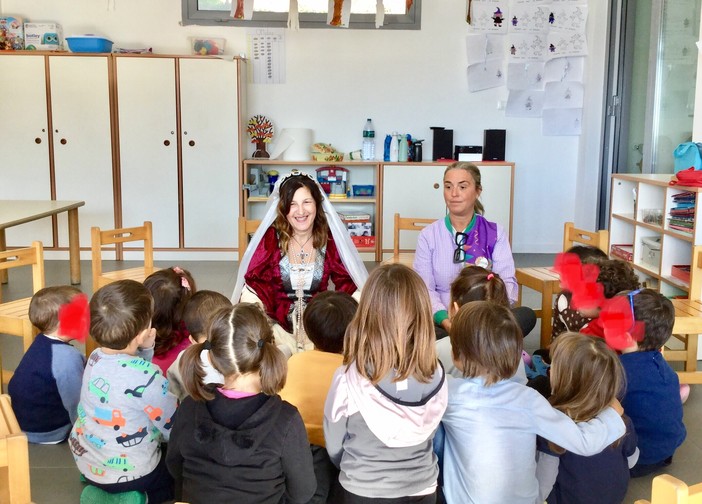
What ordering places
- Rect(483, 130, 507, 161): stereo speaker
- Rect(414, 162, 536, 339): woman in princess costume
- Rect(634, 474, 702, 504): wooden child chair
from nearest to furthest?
Rect(634, 474, 702, 504): wooden child chair
Rect(414, 162, 536, 339): woman in princess costume
Rect(483, 130, 507, 161): stereo speaker

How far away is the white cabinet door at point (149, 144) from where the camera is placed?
635cm

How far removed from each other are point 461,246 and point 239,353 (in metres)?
1.80

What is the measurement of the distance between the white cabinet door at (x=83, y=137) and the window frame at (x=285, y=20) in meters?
0.85

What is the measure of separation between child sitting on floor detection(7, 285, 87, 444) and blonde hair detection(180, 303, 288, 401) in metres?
0.91

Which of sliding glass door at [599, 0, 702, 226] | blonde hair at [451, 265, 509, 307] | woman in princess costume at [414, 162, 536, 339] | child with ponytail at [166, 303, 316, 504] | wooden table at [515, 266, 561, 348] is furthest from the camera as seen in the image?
sliding glass door at [599, 0, 702, 226]

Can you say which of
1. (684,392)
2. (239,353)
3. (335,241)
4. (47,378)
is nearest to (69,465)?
(47,378)

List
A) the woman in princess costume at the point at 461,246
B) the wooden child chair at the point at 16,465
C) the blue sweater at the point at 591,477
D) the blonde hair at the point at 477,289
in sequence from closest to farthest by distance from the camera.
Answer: the wooden child chair at the point at 16,465 < the blue sweater at the point at 591,477 < the blonde hair at the point at 477,289 < the woman in princess costume at the point at 461,246

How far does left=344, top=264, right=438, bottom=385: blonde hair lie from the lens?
1.93 meters

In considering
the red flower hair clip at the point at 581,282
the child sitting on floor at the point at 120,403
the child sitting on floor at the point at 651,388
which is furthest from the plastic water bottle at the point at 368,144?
the child sitting on floor at the point at 120,403

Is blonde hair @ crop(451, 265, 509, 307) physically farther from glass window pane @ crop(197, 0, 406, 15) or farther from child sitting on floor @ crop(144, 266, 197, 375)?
glass window pane @ crop(197, 0, 406, 15)

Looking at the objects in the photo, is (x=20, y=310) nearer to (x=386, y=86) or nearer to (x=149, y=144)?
(x=149, y=144)

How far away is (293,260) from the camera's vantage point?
3.41 metres

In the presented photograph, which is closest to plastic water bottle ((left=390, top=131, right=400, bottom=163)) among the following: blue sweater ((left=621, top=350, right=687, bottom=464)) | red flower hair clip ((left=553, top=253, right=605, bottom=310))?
red flower hair clip ((left=553, top=253, right=605, bottom=310))

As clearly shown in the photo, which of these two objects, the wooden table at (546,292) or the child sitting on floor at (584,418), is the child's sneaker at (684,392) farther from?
the child sitting on floor at (584,418)
